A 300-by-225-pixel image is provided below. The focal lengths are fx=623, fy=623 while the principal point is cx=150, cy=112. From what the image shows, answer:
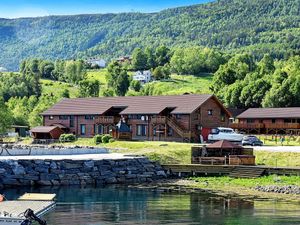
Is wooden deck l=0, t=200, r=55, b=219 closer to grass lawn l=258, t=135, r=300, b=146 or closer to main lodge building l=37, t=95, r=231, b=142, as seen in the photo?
main lodge building l=37, t=95, r=231, b=142

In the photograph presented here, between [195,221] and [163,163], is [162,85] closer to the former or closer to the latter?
[163,163]

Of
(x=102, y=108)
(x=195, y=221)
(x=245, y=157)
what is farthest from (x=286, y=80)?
(x=195, y=221)

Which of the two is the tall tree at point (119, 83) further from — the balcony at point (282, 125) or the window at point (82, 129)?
the window at point (82, 129)

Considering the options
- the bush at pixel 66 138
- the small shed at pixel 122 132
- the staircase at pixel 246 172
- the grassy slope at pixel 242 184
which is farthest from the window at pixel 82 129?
Result: the staircase at pixel 246 172

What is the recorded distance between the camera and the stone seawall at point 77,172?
52.8 m

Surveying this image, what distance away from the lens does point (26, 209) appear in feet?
107

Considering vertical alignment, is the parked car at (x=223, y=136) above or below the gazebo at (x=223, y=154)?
above

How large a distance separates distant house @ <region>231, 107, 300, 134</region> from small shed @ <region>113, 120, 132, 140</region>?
865 inches

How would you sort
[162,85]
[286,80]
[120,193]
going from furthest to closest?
[162,85], [286,80], [120,193]

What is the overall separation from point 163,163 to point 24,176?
13.6 metres

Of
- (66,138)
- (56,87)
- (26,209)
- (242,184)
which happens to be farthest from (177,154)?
(56,87)

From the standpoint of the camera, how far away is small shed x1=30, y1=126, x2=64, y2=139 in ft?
287

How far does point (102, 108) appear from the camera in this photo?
87688 mm

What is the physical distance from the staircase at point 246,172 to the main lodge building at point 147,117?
2207 cm
